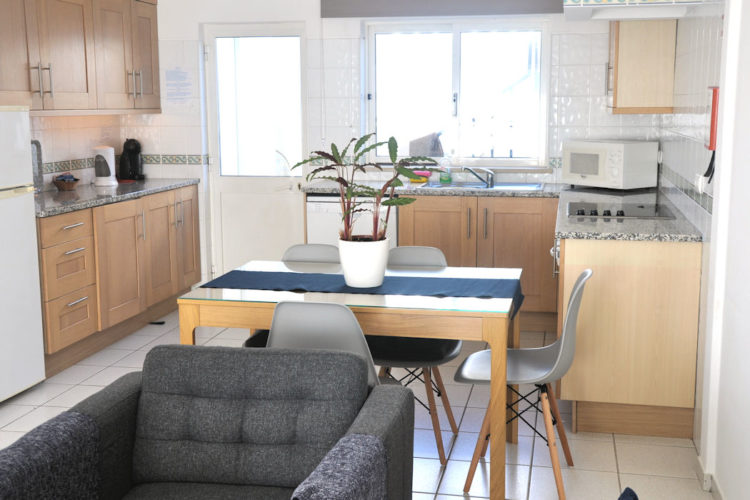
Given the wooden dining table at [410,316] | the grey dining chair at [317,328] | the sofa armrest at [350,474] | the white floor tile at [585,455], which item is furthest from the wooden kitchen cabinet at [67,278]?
the sofa armrest at [350,474]

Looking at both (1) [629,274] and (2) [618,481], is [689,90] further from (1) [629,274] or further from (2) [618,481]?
(2) [618,481]

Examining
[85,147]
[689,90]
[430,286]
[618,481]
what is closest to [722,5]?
[689,90]

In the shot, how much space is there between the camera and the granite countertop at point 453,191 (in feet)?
17.7

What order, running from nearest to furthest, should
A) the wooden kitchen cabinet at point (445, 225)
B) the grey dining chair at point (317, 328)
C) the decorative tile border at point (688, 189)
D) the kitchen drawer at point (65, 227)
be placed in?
the grey dining chair at point (317, 328) → the decorative tile border at point (688, 189) → the kitchen drawer at point (65, 227) → the wooden kitchen cabinet at point (445, 225)

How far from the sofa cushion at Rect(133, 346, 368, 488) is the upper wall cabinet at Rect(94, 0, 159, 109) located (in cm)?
354

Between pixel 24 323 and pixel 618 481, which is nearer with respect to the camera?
pixel 618 481

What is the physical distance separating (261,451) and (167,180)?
13.6 feet

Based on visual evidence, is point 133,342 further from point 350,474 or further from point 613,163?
point 350,474

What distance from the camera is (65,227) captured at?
463 cm

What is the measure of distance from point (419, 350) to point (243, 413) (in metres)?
1.22

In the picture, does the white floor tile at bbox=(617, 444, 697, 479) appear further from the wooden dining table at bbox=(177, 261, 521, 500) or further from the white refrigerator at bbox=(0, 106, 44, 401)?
the white refrigerator at bbox=(0, 106, 44, 401)

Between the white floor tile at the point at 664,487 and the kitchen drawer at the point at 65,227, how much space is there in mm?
3084

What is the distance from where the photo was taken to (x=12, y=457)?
6.78ft

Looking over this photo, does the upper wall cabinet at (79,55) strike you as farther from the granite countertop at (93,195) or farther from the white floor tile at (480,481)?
the white floor tile at (480,481)
